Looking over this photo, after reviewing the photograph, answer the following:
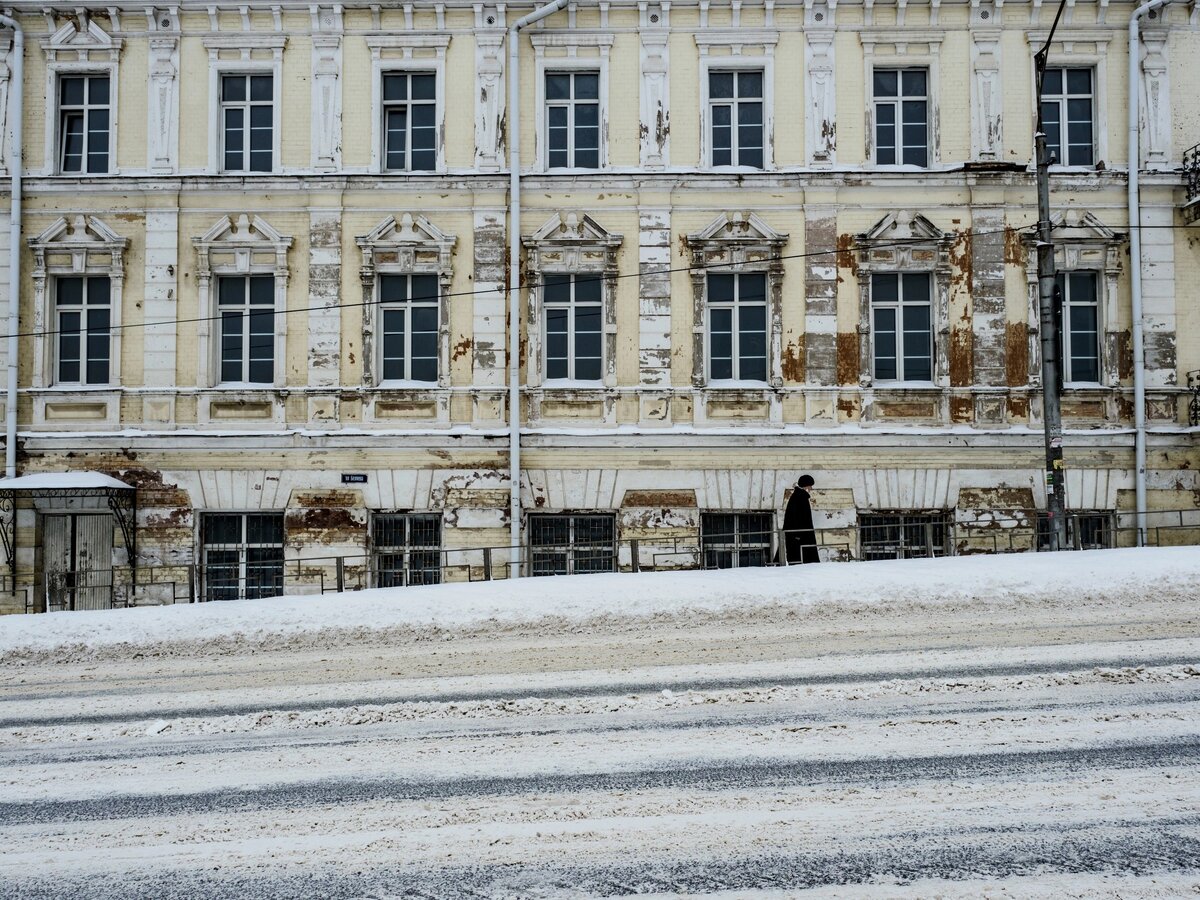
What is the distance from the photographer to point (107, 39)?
56.3 feet

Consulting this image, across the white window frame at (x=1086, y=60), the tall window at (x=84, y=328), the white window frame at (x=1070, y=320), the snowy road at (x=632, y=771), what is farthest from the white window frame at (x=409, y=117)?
the white window frame at (x=1070, y=320)

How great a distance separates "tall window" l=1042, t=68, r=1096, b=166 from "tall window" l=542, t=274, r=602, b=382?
898 cm

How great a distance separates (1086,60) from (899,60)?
11.4ft

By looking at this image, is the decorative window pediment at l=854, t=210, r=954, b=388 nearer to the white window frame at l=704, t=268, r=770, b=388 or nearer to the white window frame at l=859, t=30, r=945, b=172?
the white window frame at l=859, t=30, r=945, b=172

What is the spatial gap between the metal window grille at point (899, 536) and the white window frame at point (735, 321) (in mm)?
3252

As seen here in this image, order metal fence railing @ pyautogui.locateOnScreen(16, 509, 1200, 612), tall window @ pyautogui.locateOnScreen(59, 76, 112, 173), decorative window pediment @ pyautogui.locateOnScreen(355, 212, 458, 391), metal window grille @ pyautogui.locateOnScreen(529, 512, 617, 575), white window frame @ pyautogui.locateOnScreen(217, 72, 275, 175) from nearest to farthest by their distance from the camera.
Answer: metal fence railing @ pyautogui.locateOnScreen(16, 509, 1200, 612), metal window grille @ pyautogui.locateOnScreen(529, 512, 617, 575), decorative window pediment @ pyautogui.locateOnScreen(355, 212, 458, 391), white window frame @ pyautogui.locateOnScreen(217, 72, 275, 175), tall window @ pyautogui.locateOnScreen(59, 76, 112, 173)

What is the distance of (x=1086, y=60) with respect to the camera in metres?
17.2

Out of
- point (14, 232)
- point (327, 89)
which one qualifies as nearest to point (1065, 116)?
point (327, 89)

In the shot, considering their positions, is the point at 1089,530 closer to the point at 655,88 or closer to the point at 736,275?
the point at 736,275

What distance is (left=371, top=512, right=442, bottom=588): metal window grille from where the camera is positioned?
1684 cm

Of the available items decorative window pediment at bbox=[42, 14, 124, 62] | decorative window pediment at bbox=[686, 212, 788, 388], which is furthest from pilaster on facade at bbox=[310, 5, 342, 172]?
decorative window pediment at bbox=[686, 212, 788, 388]

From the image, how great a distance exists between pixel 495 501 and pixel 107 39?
11.2 meters

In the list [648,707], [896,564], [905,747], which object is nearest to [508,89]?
[896,564]

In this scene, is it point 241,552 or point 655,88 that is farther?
point 655,88
